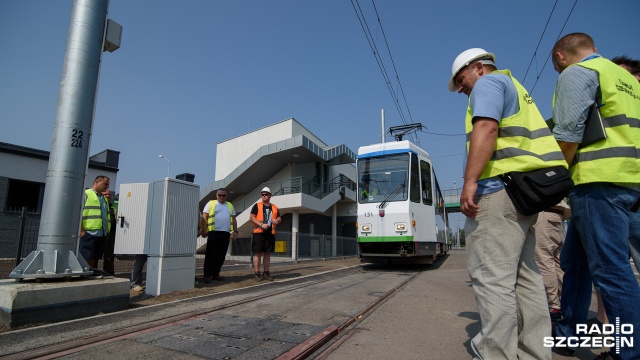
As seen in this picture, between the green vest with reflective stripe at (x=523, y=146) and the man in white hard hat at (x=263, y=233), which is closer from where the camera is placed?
the green vest with reflective stripe at (x=523, y=146)

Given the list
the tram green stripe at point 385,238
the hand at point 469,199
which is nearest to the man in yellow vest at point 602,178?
the hand at point 469,199

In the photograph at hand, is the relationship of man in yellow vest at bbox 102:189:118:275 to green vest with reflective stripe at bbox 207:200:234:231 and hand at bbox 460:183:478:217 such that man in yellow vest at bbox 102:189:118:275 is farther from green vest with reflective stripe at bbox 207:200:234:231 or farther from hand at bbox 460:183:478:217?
hand at bbox 460:183:478:217

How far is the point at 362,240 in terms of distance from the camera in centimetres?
972

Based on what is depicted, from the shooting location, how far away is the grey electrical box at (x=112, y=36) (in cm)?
A: 488

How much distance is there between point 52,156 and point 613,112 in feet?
18.2

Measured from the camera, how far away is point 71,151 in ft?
13.8

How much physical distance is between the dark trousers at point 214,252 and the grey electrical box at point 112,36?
3722 mm

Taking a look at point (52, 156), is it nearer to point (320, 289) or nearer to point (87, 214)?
point (87, 214)

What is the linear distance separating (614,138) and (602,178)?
32cm

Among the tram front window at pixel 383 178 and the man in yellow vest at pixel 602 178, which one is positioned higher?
the tram front window at pixel 383 178

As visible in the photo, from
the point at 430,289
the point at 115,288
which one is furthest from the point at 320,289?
the point at 115,288

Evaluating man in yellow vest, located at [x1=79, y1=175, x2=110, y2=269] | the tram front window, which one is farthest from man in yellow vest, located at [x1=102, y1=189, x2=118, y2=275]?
the tram front window

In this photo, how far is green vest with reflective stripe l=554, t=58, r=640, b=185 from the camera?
2.16 meters

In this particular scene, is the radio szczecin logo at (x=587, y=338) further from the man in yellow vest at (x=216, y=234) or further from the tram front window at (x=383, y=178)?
the tram front window at (x=383, y=178)
